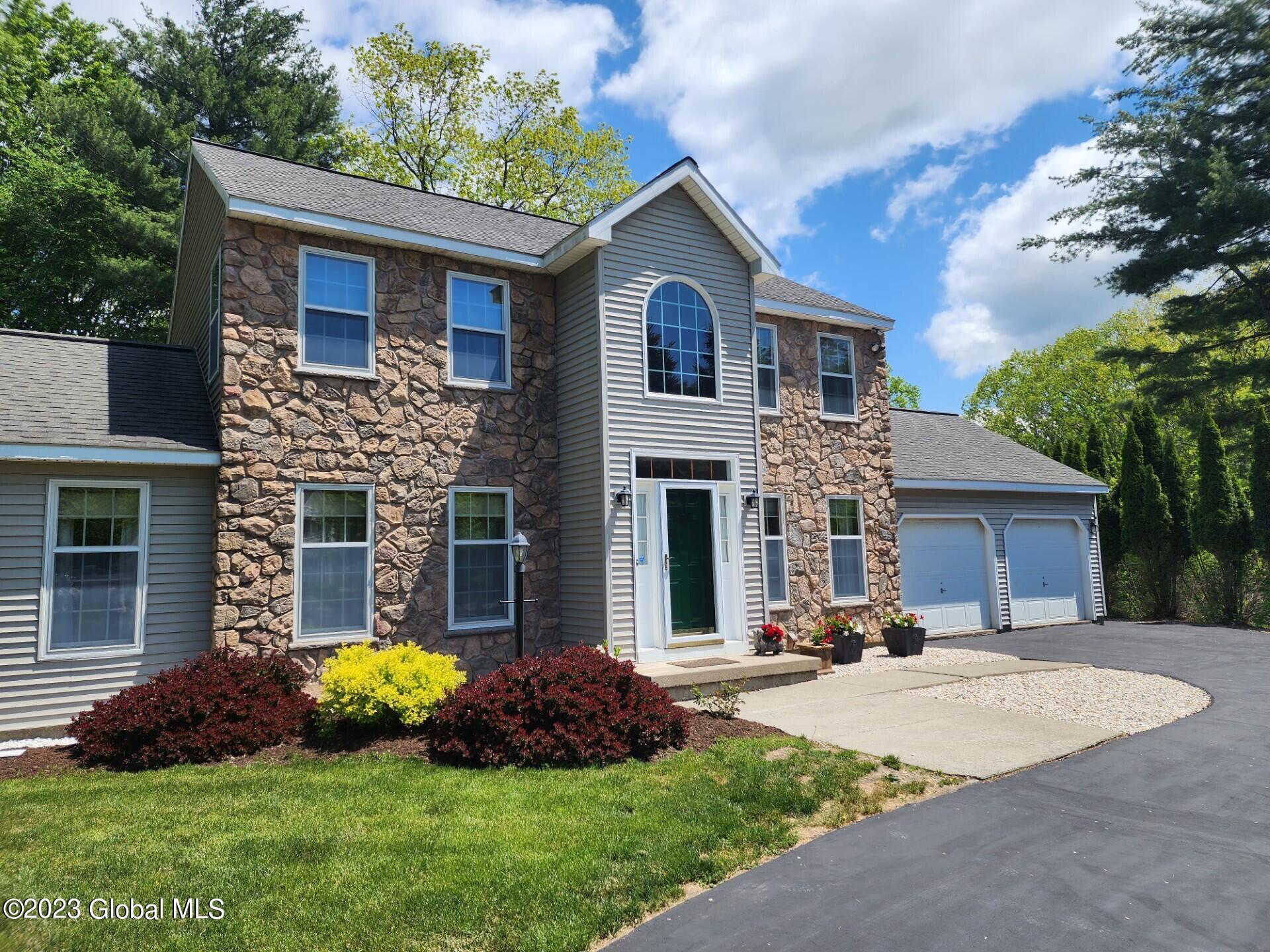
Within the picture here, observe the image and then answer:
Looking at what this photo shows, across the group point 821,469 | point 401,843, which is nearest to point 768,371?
point 821,469

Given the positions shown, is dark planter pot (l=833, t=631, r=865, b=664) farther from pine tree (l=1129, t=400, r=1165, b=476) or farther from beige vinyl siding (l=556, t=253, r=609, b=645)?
pine tree (l=1129, t=400, r=1165, b=476)

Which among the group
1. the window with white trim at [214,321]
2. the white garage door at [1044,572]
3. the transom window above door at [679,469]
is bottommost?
the white garage door at [1044,572]

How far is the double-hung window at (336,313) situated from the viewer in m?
9.48

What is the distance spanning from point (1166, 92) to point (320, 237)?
Answer: 2017cm

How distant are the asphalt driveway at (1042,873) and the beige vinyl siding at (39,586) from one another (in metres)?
7.24

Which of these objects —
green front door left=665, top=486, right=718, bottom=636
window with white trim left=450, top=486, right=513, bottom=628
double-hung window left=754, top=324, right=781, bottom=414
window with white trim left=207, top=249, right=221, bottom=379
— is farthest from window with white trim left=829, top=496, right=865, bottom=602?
window with white trim left=207, top=249, right=221, bottom=379

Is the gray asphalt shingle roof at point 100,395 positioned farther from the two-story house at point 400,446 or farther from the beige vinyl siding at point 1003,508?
the beige vinyl siding at point 1003,508

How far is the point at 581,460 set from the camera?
34.5ft

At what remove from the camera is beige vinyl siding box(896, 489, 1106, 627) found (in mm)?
15219

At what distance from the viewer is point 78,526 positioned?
8.40 metres

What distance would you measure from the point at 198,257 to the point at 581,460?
6445mm

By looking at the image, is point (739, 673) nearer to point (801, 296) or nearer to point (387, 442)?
point (387, 442)

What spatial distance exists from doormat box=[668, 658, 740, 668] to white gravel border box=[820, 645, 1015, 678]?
58.0 inches

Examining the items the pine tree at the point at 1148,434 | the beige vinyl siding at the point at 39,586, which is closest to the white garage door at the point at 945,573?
the pine tree at the point at 1148,434
